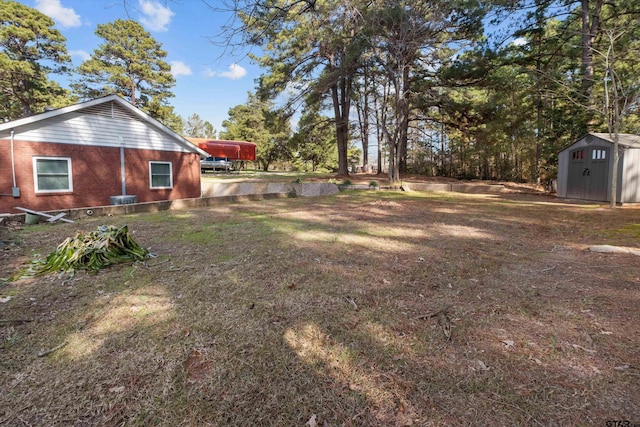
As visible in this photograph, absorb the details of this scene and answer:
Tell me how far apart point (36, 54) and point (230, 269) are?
1148 inches

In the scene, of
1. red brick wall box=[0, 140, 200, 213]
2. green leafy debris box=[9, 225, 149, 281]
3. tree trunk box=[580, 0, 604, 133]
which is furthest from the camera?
tree trunk box=[580, 0, 604, 133]

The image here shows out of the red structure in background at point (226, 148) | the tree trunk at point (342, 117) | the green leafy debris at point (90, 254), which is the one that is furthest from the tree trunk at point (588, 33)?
the red structure in background at point (226, 148)

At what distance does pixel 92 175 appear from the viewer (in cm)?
1044

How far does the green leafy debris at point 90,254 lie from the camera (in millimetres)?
3621

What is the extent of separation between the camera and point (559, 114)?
14227 mm

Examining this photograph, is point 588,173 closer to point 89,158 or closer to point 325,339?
point 325,339

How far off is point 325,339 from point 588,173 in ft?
45.1

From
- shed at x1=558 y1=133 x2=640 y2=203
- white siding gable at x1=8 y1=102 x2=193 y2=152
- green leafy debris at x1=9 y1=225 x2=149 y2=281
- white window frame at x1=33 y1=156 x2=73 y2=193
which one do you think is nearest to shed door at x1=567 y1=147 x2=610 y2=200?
shed at x1=558 y1=133 x2=640 y2=203

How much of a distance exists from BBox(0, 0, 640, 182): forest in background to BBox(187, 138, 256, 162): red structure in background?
5.79 metres

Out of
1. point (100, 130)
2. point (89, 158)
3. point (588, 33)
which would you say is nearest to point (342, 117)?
point (588, 33)

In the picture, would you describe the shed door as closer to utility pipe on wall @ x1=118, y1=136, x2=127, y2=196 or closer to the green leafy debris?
the green leafy debris

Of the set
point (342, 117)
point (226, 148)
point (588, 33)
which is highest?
point (588, 33)

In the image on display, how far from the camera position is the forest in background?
1180cm

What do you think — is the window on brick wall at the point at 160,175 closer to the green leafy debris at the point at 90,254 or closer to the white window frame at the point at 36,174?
the white window frame at the point at 36,174
